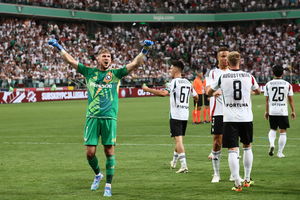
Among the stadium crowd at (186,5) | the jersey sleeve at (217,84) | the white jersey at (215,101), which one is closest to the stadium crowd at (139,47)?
the stadium crowd at (186,5)

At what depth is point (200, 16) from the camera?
7531cm

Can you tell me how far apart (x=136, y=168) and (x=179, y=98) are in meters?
1.80

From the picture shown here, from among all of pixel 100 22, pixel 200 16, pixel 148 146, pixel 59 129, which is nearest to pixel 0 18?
pixel 100 22

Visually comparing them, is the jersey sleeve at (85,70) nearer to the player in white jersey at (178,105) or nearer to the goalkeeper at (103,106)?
the goalkeeper at (103,106)

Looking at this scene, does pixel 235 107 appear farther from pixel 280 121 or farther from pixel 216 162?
pixel 280 121

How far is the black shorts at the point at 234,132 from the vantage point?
32.8 feet

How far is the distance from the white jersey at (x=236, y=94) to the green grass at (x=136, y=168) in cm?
128

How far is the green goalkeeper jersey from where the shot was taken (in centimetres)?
1000

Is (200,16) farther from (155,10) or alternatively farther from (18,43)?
(18,43)

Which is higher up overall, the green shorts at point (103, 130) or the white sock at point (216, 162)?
the green shorts at point (103, 130)

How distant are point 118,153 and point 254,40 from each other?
187 ft

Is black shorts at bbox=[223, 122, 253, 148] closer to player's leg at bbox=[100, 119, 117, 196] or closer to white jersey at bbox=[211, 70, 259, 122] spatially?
white jersey at bbox=[211, 70, 259, 122]

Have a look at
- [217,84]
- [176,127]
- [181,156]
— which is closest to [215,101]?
[176,127]

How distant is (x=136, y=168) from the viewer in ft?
42.8
